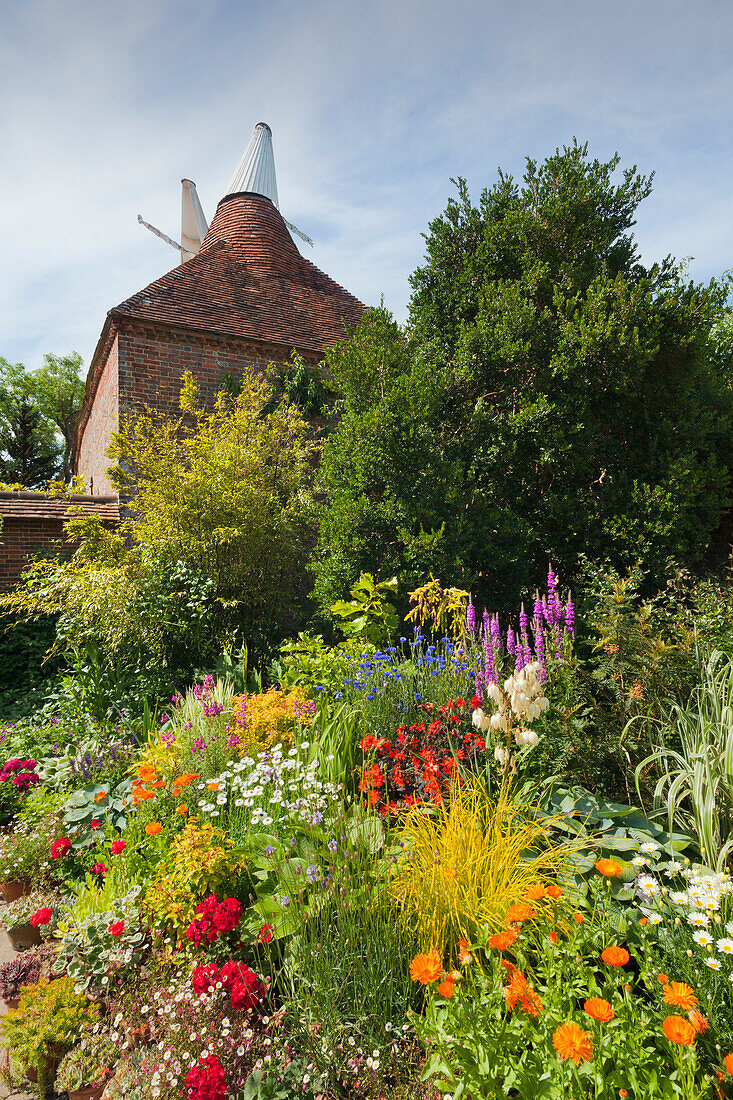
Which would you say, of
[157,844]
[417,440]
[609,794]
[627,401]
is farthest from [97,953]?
[627,401]

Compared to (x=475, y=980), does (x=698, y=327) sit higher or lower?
higher

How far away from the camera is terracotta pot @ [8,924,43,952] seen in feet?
10.1

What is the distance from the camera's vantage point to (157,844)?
300cm

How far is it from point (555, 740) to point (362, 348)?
5.32 metres

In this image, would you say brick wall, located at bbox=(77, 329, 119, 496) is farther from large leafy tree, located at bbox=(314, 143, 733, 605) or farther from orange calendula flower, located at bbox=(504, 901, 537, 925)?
orange calendula flower, located at bbox=(504, 901, 537, 925)

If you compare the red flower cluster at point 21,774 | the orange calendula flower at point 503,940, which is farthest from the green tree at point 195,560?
the orange calendula flower at point 503,940

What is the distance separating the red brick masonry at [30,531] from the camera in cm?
980

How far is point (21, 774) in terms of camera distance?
4070 millimetres

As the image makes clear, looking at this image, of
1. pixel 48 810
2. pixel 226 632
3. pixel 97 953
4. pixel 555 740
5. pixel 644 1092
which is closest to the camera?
pixel 644 1092

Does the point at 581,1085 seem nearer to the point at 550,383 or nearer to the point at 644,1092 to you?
the point at 644,1092

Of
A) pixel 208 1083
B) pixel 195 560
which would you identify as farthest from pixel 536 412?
pixel 208 1083

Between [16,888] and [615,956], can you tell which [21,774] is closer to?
[16,888]

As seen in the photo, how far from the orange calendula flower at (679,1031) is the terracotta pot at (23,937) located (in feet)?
10.7

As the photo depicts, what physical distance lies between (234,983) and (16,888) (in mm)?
2373
